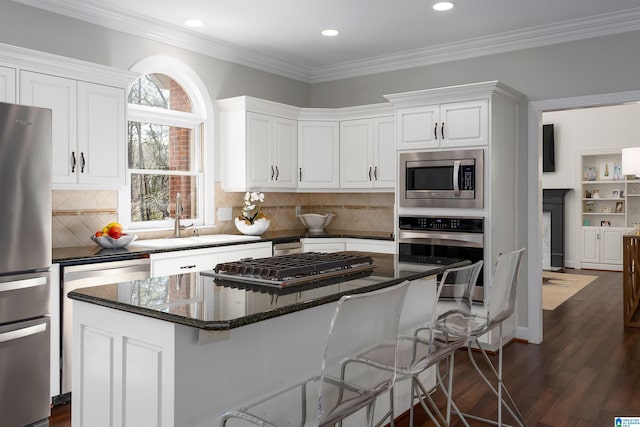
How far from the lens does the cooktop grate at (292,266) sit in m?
2.36

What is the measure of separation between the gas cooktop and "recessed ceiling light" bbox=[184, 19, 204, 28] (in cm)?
273

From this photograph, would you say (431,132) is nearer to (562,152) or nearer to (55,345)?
(55,345)

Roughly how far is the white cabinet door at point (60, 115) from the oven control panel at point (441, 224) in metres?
2.81

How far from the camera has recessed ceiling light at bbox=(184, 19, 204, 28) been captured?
182 inches

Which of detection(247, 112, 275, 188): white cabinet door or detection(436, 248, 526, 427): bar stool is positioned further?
detection(247, 112, 275, 188): white cabinet door

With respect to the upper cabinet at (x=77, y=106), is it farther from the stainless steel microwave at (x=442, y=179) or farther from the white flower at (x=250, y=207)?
the stainless steel microwave at (x=442, y=179)

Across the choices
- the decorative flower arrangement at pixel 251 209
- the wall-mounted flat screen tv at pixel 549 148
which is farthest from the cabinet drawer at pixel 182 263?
the wall-mounted flat screen tv at pixel 549 148

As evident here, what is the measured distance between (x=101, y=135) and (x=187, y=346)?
260cm

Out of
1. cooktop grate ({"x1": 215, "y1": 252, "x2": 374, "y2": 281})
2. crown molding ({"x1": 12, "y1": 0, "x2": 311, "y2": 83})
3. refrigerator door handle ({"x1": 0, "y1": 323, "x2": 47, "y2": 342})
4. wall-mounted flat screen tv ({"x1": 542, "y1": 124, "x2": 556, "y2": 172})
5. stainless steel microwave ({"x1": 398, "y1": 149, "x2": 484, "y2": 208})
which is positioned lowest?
refrigerator door handle ({"x1": 0, "y1": 323, "x2": 47, "y2": 342})

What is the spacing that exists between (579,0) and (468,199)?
5.70ft

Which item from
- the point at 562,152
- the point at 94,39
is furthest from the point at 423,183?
the point at 562,152

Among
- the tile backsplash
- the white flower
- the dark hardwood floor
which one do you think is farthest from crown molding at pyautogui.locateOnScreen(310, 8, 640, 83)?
the dark hardwood floor

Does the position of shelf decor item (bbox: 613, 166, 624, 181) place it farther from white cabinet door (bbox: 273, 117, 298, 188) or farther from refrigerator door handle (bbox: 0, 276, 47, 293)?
refrigerator door handle (bbox: 0, 276, 47, 293)

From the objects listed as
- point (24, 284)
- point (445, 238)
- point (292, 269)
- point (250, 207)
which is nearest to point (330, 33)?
point (250, 207)
